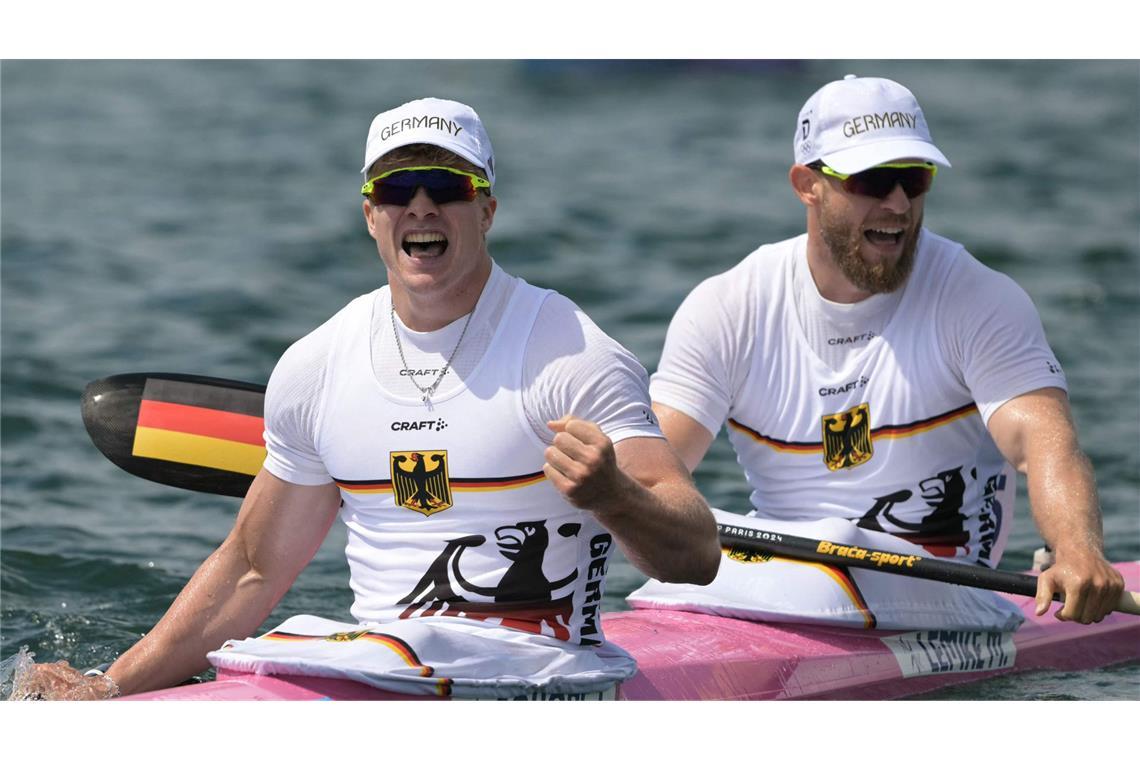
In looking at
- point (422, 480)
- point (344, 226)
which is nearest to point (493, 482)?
point (422, 480)

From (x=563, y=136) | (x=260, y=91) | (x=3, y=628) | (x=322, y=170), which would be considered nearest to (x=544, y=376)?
(x=3, y=628)

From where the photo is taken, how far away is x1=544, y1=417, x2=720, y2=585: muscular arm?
12.0 ft

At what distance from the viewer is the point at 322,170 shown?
1661 centimetres

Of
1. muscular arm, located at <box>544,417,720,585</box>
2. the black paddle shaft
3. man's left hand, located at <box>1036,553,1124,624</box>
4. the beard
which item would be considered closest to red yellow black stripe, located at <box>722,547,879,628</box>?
the black paddle shaft

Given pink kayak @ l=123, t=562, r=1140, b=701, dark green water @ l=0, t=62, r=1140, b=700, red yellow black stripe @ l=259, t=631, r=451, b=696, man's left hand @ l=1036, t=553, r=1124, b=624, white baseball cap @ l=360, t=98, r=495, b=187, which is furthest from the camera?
Result: dark green water @ l=0, t=62, r=1140, b=700

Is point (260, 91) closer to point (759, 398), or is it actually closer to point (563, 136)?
point (563, 136)

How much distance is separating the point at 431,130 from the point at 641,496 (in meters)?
1.05

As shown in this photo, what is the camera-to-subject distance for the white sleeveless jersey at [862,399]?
5520mm

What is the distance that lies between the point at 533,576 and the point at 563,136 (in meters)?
14.4

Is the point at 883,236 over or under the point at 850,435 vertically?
over

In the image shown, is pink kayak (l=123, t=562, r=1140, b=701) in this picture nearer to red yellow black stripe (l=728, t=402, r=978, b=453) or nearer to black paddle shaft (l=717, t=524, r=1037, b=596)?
black paddle shaft (l=717, t=524, r=1037, b=596)

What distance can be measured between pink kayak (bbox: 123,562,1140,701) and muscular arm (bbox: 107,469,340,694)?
0.94 m

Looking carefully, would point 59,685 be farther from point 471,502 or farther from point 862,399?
point 862,399

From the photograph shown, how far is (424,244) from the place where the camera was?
4.29 meters
